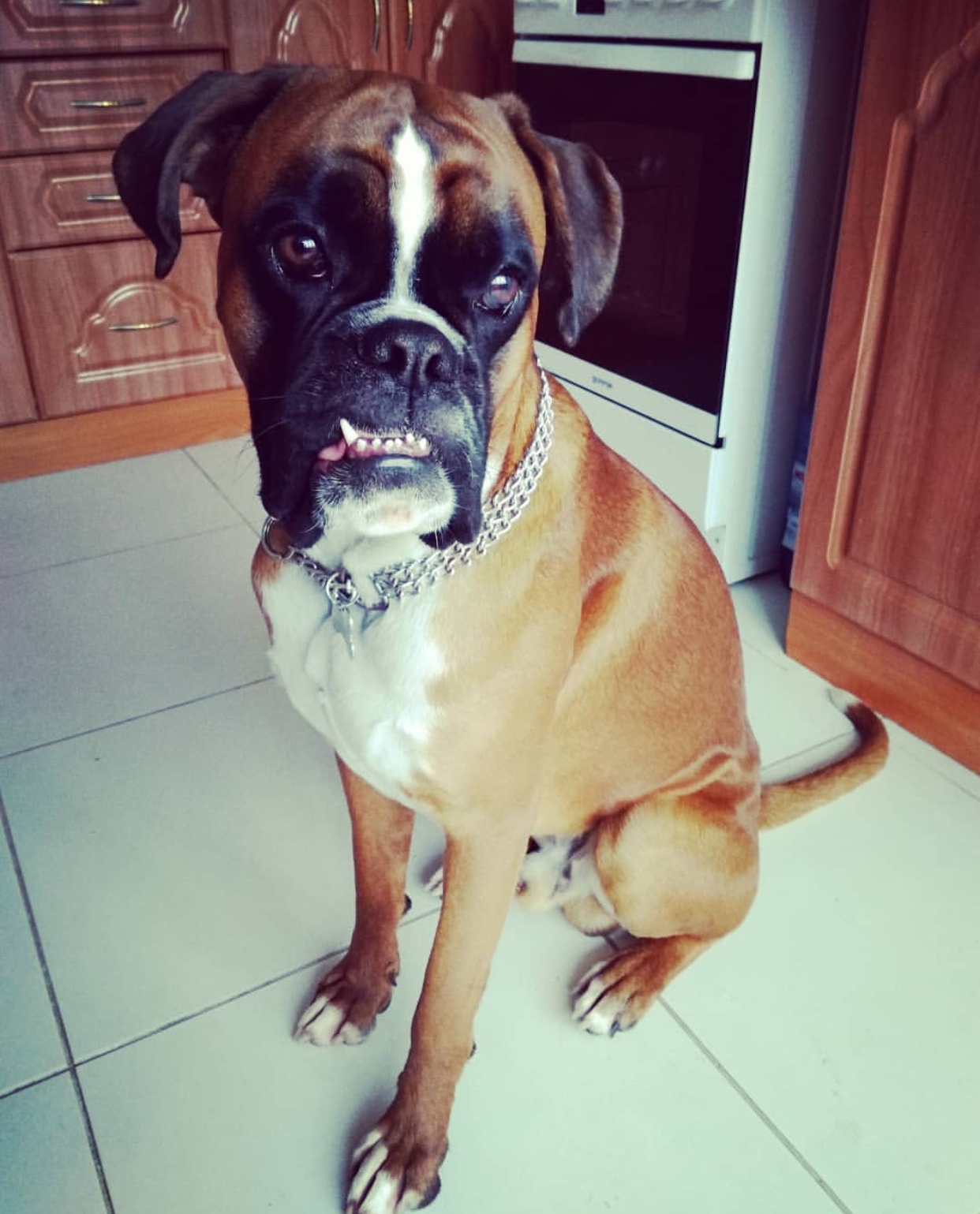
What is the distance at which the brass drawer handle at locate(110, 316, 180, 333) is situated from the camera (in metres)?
2.55

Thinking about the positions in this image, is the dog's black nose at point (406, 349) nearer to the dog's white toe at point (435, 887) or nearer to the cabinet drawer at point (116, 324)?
the dog's white toe at point (435, 887)

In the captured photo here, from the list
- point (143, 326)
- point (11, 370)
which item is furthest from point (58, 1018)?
point (143, 326)

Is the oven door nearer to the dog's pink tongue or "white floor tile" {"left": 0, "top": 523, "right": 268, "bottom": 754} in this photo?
"white floor tile" {"left": 0, "top": 523, "right": 268, "bottom": 754}

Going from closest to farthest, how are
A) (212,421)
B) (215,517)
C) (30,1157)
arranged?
(30,1157) < (215,517) < (212,421)

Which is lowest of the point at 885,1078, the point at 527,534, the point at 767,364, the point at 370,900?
the point at 885,1078

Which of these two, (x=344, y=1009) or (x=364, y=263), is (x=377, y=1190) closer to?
(x=344, y=1009)

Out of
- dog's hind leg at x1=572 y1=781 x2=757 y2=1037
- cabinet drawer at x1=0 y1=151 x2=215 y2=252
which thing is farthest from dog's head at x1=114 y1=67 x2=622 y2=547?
cabinet drawer at x1=0 y1=151 x2=215 y2=252

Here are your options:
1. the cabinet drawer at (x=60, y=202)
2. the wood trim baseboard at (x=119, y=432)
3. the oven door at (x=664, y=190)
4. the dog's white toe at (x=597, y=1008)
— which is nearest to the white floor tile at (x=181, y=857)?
the dog's white toe at (x=597, y=1008)

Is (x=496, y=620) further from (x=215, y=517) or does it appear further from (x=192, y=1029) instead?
(x=215, y=517)

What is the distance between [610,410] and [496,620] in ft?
4.40

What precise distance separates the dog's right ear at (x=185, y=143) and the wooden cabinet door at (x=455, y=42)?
185 centimetres

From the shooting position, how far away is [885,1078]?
3.94 ft

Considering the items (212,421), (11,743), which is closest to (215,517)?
(212,421)

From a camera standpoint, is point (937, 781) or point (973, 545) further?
point (937, 781)
